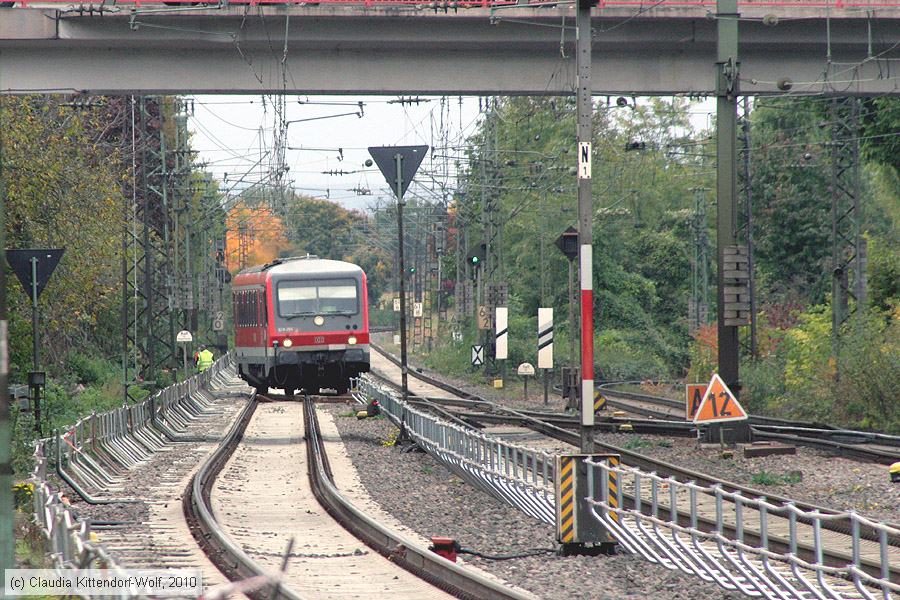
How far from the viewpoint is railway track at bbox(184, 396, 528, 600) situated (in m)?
10.8

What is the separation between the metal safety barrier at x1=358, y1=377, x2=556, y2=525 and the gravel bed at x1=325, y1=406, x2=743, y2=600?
0.60 ft

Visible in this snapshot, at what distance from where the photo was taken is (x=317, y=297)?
34625 mm

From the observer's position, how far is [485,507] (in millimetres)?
16875

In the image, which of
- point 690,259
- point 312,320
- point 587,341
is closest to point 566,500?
point 587,341

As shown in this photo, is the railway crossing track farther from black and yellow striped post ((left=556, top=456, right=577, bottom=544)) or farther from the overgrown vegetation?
the overgrown vegetation

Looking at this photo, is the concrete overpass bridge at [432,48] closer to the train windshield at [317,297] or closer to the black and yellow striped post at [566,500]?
the train windshield at [317,297]

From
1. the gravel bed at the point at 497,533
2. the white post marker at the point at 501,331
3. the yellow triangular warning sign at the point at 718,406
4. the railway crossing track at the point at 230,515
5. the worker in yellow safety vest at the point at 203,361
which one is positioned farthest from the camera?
the worker in yellow safety vest at the point at 203,361

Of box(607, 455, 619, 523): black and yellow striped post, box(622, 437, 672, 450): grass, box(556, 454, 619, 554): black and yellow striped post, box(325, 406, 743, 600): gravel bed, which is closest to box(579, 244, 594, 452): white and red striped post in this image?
box(556, 454, 619, 554): black and yellow striped post

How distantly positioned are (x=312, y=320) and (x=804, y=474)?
17.4m

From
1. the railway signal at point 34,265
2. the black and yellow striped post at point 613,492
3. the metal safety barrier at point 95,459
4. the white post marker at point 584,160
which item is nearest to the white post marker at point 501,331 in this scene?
the metal safety barrier at point 95,459

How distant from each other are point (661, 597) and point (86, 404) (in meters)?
25.4

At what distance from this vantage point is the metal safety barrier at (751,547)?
9.25 m

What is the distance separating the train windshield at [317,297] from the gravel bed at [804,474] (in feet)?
37.8

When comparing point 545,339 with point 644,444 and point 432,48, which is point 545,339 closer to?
point 432,48
